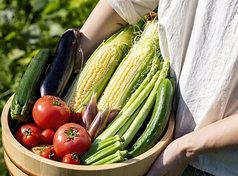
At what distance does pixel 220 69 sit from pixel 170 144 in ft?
1.20

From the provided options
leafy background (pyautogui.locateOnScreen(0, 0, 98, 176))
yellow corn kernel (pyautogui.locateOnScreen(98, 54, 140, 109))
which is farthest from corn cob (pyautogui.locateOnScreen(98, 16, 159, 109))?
leafy background (pyautogui.locateOnScreen(0, 0, 98, 176))

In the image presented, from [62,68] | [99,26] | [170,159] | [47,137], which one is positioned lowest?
[170,159]

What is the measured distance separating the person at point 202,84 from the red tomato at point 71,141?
295 mm

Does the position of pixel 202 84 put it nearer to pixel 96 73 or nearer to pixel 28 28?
pixel 96 73

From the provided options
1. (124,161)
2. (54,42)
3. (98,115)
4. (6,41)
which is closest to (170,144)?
(124,161)

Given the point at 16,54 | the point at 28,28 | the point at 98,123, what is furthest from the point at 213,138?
the point at 28,28

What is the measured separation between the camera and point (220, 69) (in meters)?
1.15

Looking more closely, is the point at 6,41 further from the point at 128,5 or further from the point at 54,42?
the point at 128,5

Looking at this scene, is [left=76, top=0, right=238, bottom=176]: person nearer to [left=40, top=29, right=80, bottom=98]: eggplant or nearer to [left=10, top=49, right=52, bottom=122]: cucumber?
[left=40, top=29, right=80, bottom=98]: eggplant

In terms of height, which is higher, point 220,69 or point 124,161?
point 220,69

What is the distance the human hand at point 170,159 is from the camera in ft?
3.88

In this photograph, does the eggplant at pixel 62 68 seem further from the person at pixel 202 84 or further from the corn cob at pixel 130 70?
the person at pixel 202 84

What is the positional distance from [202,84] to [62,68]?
2.28 ft

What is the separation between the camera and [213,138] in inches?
44.6
